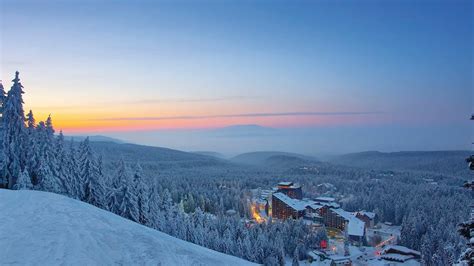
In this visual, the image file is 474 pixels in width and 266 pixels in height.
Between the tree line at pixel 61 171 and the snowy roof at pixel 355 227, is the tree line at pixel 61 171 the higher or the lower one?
the higher one

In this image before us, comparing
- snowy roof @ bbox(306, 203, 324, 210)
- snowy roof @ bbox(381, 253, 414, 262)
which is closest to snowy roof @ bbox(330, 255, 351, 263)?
snowy roof @ bbox(381, 253, 414, 262)

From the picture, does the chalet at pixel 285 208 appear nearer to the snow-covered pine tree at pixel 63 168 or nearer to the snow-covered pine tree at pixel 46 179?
the snow-covered pine tree at pixel 63 168

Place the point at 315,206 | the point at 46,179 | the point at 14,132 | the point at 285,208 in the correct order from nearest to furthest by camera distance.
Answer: the point at 46,179
the point at 14,132
the point at 285,208
the point at 315,206

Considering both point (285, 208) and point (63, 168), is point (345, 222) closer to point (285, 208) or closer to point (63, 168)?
point (285, 208)

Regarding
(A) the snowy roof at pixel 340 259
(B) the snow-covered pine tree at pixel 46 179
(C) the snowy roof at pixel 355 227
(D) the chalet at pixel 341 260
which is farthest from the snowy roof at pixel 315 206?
(B) the snow-covered pine tree at pixel 46 179

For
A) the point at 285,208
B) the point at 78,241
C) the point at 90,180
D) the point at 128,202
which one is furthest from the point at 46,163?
the point at 285,208

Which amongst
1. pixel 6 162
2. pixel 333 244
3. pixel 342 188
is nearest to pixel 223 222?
pixel 333 244

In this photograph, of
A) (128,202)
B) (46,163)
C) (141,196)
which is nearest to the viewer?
(46,163)
